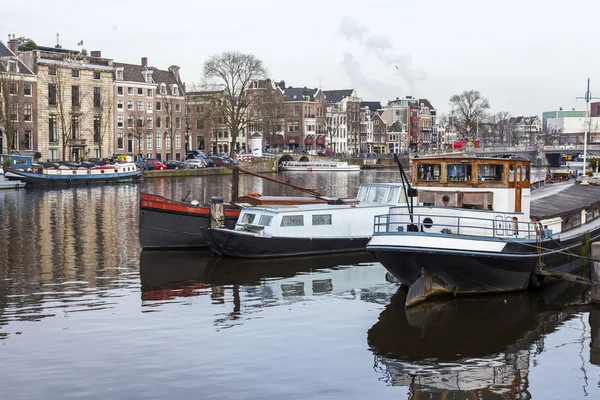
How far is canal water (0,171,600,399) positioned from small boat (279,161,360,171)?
260 ft

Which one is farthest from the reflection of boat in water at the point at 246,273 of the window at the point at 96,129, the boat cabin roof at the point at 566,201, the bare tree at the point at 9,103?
the window at the point at 96,129

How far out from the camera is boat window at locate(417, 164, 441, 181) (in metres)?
22.8

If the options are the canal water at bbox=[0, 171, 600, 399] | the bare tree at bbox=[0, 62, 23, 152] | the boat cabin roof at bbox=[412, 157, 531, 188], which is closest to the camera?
the canal water at bbox=[0, 171, 600, 399]

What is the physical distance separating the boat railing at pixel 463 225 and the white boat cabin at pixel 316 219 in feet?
23.0

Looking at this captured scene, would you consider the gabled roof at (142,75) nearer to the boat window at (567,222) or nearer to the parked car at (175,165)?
the parked car at (175,165)

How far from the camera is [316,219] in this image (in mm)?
29391

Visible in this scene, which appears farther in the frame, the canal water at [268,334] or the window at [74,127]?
the window at [74,127]

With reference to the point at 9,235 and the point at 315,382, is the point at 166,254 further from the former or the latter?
the point at 315,382

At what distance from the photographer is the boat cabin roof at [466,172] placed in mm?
22469

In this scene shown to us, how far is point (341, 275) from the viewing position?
85.5ft

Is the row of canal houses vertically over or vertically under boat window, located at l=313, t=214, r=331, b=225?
over

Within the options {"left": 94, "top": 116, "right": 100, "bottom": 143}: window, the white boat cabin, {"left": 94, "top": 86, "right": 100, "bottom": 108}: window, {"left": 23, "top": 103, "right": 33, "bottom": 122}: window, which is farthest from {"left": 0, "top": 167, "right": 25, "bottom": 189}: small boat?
the white boat cabin

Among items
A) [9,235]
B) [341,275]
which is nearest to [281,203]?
[341,275]

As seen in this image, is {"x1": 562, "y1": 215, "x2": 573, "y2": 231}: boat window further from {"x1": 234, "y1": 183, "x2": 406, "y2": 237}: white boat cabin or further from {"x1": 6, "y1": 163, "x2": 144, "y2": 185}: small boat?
{"x1": 6, "y1": 163, "x2": 144, "y2": 185}: small boat
